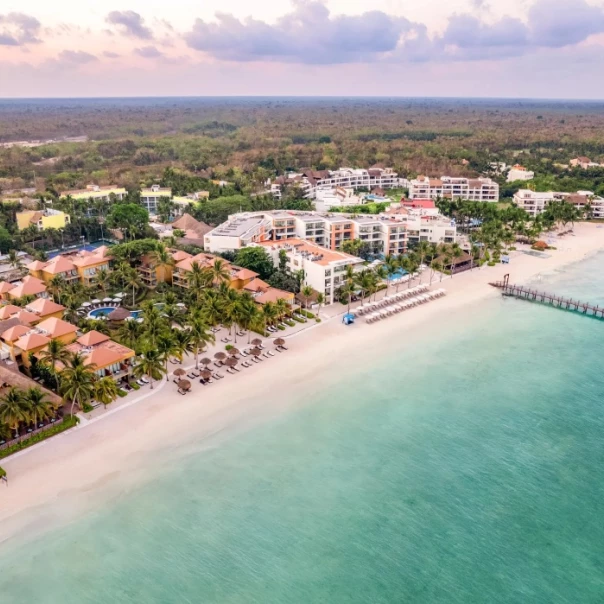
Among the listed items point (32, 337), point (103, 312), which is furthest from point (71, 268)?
point (32, 337)

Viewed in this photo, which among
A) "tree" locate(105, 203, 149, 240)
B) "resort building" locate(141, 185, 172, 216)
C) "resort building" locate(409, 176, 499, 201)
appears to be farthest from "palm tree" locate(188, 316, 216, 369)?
"resort building" locate(409, 176, 499, 201)

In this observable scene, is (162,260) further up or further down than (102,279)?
further up

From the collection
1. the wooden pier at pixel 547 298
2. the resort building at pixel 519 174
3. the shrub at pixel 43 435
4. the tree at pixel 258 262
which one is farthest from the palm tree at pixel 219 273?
the resort building at pixel 519 174

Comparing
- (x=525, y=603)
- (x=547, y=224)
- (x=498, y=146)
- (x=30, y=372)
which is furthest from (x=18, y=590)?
(x=498, y=146)

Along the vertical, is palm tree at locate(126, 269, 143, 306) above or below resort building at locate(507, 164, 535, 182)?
below

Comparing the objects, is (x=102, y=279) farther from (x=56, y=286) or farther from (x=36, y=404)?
(x=36, y=404)

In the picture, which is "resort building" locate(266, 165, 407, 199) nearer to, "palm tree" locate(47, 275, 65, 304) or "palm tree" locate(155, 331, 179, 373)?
"palm tree" locate(47, 275, 65, 304)
